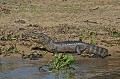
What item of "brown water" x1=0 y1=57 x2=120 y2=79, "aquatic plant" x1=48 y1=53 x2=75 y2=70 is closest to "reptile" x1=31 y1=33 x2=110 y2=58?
"brown water" x1=0 y1=57 x2=120 y2=79

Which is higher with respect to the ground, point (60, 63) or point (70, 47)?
point (70, 47)

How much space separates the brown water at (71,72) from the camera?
29.1 feet

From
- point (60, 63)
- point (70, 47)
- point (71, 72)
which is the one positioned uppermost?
point (70, 47)

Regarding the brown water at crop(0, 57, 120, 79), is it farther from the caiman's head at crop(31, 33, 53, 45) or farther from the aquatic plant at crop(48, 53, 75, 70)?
the caiman's head at crop(31, 33, 53, 45)

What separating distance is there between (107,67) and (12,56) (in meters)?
2.27

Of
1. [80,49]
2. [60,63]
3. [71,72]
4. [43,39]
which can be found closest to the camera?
[71,72]

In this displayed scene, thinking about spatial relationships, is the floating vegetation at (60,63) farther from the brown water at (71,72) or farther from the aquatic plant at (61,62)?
the brown water at (71,72)

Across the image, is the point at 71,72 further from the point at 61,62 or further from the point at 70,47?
the point at 70,47

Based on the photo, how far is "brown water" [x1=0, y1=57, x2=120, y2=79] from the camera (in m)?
8.86

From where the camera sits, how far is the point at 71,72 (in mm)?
9305

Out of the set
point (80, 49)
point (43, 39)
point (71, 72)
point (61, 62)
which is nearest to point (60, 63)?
point (61, 62)

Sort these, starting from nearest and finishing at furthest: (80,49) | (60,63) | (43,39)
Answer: (60,63), (80,49), (43,39)

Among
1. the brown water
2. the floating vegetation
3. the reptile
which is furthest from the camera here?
the reptile

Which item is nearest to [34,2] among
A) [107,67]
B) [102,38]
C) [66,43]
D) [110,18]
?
[110,18]
